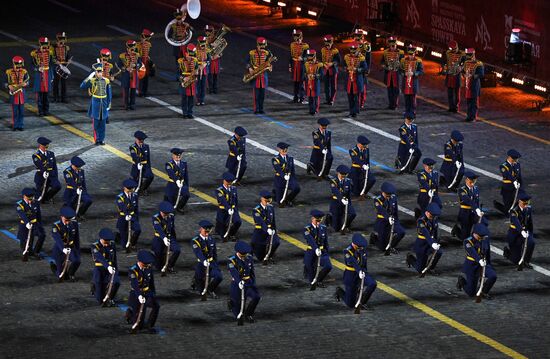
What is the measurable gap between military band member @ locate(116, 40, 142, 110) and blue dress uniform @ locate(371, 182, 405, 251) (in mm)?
15012

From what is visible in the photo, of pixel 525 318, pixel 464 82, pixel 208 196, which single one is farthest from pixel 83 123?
pixel 525 318

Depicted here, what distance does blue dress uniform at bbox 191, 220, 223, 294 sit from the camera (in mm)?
31578

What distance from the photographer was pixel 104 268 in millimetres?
31203

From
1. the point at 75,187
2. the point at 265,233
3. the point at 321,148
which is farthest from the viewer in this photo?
the point at 321,148

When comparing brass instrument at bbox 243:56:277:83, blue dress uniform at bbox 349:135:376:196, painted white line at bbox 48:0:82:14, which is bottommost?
blue dress uniform at bbox 349:135:376:196

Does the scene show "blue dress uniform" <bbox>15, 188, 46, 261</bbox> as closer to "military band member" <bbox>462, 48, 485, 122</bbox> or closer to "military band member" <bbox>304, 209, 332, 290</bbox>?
"military band member" <bbox>304, 209, 332, 290</bbox>

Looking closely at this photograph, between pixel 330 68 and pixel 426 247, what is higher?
pixel 330 68

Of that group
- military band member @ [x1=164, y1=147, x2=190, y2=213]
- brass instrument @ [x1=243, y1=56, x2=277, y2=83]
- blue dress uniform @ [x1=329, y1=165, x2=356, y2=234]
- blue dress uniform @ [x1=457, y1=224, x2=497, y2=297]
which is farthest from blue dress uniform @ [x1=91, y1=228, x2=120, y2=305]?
brass instrument @ [x1=243, y1=56, x2=277, y2=83]

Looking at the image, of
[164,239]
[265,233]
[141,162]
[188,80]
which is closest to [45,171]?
[141,162]

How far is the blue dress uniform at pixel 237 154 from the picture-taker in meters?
40.2

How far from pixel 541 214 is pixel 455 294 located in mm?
6849

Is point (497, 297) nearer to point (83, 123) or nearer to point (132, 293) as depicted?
point (132, 293)

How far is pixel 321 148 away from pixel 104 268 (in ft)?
36.5

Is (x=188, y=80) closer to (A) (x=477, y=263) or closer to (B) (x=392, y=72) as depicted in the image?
(B) (x=392, y=72)
